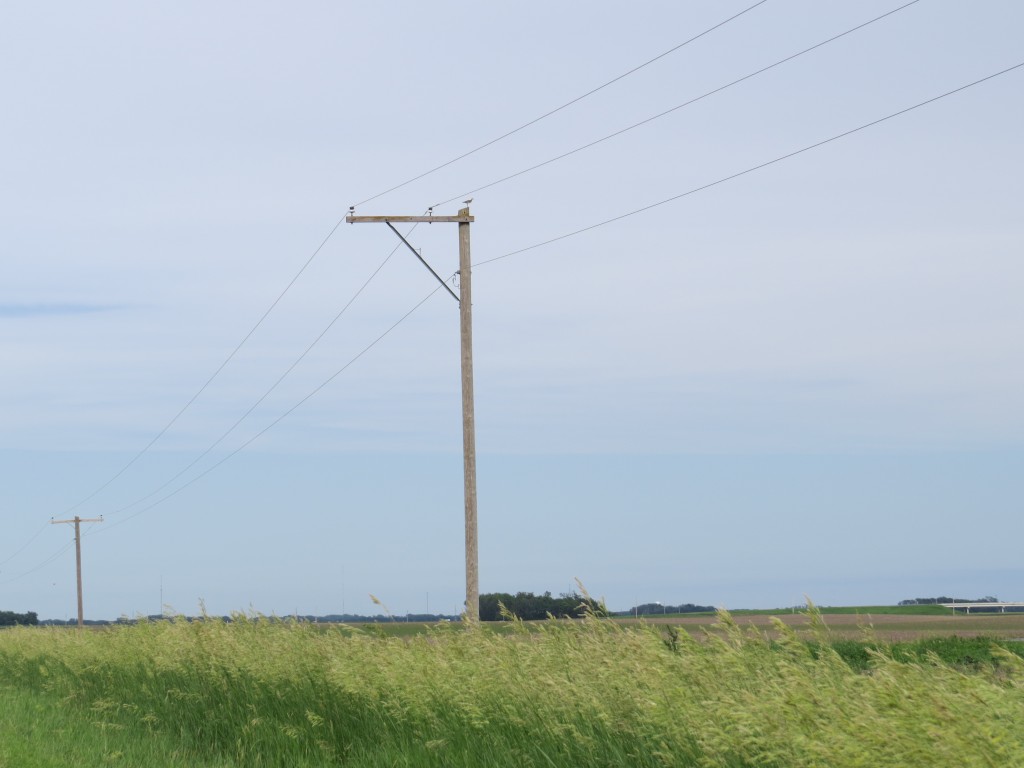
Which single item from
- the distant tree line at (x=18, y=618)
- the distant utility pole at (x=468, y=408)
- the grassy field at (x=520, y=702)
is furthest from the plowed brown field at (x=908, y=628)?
the distant tree line at (x=18, y=618)

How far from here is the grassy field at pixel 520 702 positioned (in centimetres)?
539

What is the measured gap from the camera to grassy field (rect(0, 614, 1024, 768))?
5391 mm

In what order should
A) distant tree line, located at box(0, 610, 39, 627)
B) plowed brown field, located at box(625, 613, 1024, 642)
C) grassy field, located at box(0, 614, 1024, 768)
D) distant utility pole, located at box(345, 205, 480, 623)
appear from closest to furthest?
grassy field, located at box(0, 614, 1024, 768) → plowed brown field, located at box(625, 613, 1024, 642) → distant utility pole, located at box(345, 205, 480, 623) → distant tree line, located at box(0, 610, 39, 627)

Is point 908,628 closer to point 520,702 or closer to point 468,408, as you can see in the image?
point 468,408

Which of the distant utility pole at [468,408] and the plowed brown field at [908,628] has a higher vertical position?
the distant utility pole at [468,408]

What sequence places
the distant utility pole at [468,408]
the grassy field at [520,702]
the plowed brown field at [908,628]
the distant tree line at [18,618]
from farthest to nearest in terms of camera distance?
the distant tree line at [18,618]
the distant utility pole at [468,408]
the plowed brown field at [908,628]
the grassy field at [520,702]

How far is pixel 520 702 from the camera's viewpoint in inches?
344

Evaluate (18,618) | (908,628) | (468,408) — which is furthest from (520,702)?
(18,618)

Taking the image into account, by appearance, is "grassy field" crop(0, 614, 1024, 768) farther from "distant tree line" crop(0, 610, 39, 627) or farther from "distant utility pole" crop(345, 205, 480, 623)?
"distant tree line" crop(0, 610, 39, 627)

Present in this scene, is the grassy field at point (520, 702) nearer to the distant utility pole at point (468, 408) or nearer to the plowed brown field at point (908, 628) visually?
the plowed brown field at point (908, 628)

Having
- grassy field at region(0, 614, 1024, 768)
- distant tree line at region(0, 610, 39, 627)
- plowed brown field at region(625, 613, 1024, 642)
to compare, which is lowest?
distant tree line at region(0, 610, 39, 627)

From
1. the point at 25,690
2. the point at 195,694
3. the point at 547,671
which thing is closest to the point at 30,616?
the point at 25,690

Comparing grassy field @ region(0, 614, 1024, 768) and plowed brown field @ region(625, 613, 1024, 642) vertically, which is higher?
grassy field @ region(0, 614, 1024, 768)

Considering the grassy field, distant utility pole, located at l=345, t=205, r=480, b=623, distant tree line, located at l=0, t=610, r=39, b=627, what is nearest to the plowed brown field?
the grassy field
